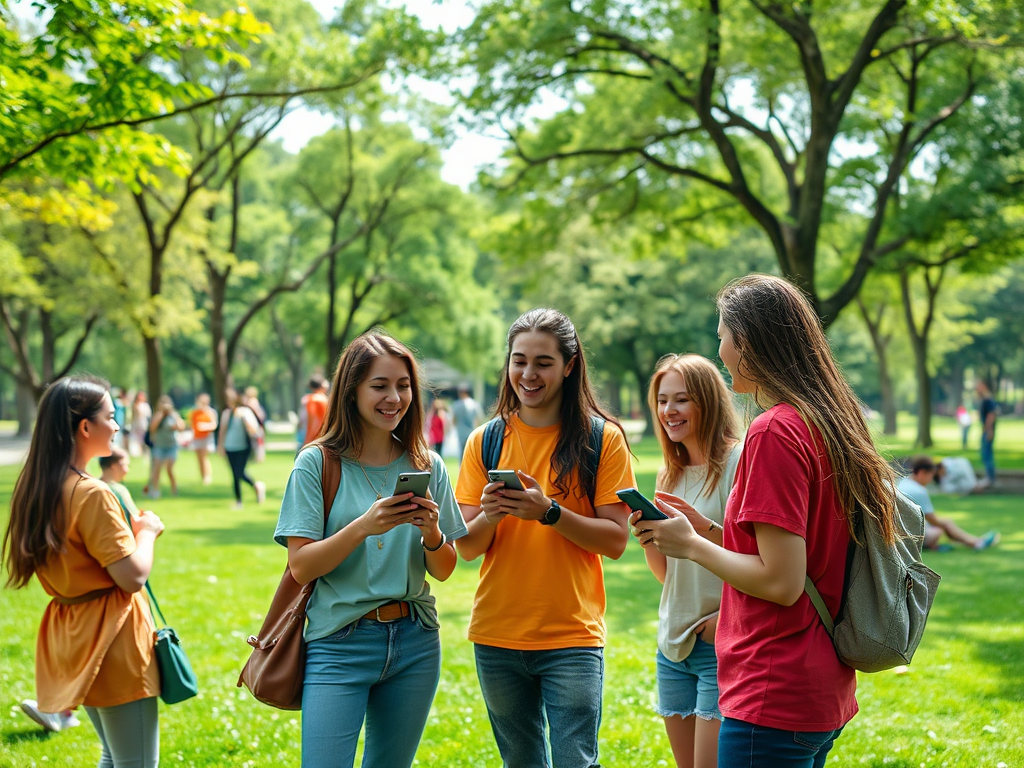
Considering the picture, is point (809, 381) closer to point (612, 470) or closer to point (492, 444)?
point (612, 470)

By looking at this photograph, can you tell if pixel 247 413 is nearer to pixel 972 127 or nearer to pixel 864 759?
pixel 864 759

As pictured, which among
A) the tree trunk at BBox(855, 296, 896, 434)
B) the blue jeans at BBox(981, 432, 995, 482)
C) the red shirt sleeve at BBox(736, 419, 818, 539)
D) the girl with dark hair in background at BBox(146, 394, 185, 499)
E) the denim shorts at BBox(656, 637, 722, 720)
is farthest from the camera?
the tree trunk at BBox(855, 296, 896, 434)

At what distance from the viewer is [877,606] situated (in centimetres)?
255

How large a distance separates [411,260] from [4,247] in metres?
17.9

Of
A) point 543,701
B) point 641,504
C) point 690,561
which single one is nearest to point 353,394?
point 641,504

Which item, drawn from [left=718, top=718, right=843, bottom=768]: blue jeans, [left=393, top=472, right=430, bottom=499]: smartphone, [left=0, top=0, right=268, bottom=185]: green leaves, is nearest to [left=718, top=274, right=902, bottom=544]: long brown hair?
[left=718, top=718, right=843, bottom=768]: blue jeans

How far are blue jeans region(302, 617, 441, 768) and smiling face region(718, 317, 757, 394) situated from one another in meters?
1.46

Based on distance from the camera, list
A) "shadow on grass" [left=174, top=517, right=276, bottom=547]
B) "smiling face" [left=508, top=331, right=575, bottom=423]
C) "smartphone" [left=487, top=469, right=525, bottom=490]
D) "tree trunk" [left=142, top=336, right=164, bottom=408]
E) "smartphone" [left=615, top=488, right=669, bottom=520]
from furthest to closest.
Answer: "tree trunk" [left=142, top=336, right=164, bottom=408] → "shadow on grass" [left=174, top=517, right=276, bottom=547] → "smiling face" [left=508, top=331, right=575, bottom=423] → "smartphone" [left=487, top=469, right=525, bottom=490] → "smartphone" [left=615, top=488, right=669, bottom=520]

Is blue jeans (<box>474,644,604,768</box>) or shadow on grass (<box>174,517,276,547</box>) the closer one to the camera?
blue jeans (<box>474,644,604,768</box>)

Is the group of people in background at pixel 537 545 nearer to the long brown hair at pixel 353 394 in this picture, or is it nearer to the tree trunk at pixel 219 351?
the long brown hair at pixel 353 394

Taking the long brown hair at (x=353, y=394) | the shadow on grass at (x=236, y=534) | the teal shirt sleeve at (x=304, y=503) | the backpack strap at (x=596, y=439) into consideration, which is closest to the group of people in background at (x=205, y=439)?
the shadow on grass at (x=236, y=534)

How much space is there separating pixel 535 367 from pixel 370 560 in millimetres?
958

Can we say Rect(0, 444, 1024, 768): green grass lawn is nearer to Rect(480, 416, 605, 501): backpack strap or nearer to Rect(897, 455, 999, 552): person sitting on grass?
Rect(897, 455, 999, 552): person sitting on grass

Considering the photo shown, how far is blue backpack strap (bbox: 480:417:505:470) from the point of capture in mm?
3674
